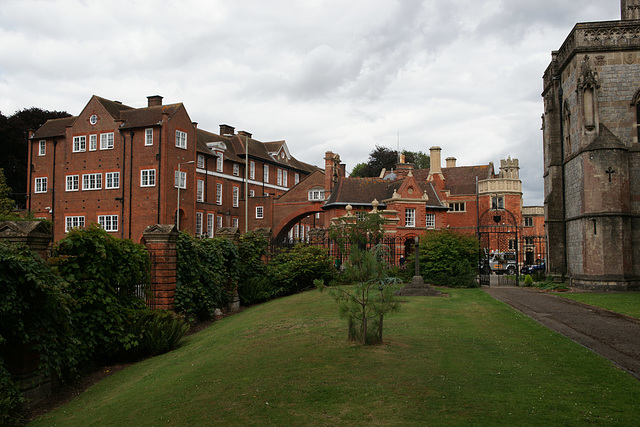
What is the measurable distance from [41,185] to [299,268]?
35.7 metres

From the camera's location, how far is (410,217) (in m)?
43.3

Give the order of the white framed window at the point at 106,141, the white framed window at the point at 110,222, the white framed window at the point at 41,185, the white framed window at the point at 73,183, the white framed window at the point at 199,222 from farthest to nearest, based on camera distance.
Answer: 1. the white framed window at the point at 199,222
2. the white framed window at the point at 41,185
3. the white framed window at the point at 73,183
4. the white framed window at the point at 106,141
5. the white framed window at the point at 110,222

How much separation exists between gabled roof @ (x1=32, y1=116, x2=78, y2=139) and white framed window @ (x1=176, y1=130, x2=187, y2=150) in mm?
10798

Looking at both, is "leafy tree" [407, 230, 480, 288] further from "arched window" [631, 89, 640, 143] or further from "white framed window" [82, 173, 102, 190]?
"white framed window" [82, 173, 102, 190]

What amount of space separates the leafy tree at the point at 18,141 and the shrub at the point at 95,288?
144 feet

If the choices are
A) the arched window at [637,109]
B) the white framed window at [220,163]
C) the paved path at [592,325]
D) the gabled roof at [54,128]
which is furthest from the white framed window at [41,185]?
the arched window at [637,109]

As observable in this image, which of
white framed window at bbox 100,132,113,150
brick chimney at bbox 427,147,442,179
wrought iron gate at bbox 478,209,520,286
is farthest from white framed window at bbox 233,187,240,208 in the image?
wrought iron gate at bbox 478,209,520,286

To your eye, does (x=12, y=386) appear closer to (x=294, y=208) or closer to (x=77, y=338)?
(x=77, y=338)

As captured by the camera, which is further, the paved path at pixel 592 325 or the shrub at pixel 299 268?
the shrub at pixel 299 268

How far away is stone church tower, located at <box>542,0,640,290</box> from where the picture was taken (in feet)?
66.2

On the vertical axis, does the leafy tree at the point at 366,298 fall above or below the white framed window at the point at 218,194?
below

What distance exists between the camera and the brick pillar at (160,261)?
42.2 ft

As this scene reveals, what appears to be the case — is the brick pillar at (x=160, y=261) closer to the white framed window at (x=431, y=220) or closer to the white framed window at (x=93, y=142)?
the white framed window at (x=93, y=142)

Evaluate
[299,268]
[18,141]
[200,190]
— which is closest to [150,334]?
[299,268]
